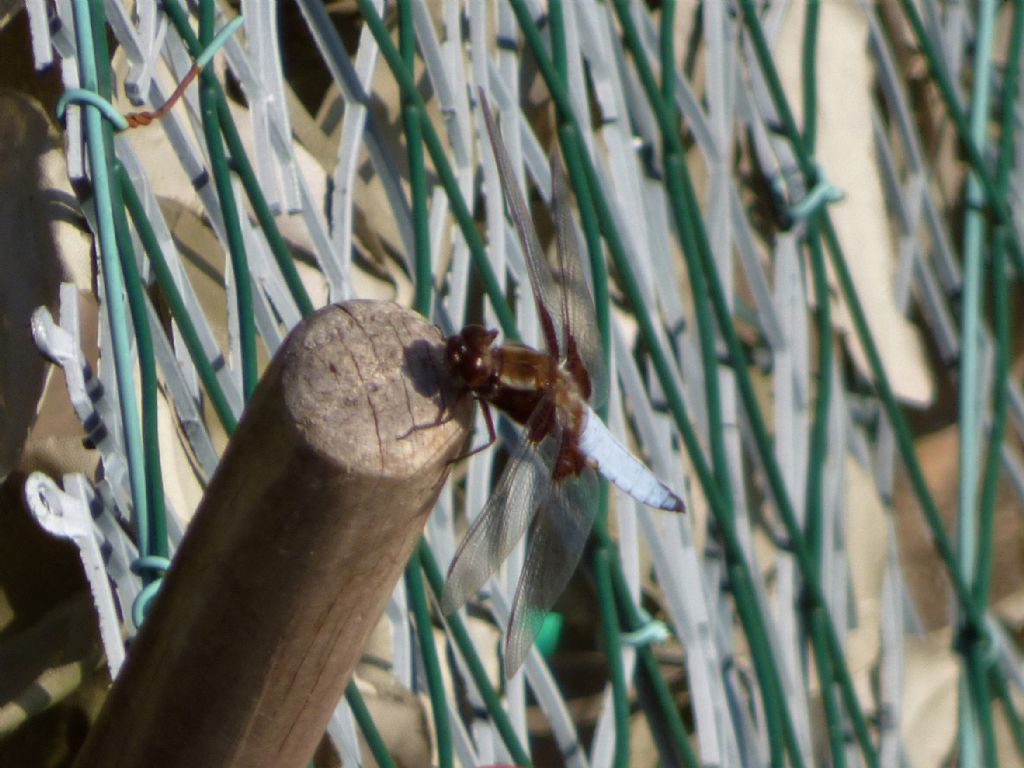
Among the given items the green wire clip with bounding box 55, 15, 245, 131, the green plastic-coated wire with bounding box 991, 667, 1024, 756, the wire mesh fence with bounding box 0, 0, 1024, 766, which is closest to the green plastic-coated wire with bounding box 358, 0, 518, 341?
the wire mesh fence with bounding box 0, 0, 1024, 766

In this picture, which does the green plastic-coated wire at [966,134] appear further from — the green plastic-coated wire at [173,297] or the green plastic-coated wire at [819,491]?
the green plastic-coated wire at [173,297]

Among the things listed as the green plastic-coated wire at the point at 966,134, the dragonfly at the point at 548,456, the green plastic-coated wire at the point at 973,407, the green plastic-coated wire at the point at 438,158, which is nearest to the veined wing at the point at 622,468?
the dragonfly at the point at 548,456

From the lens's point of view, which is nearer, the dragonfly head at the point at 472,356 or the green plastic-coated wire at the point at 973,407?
the dragonfly head at the point at 472,356

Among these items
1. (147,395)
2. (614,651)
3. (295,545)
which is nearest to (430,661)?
(614,651)

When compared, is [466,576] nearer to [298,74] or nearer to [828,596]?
[828,596]

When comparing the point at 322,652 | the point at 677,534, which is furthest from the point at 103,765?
the point at 677,534

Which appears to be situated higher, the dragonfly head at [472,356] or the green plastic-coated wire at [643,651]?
the dragonfly head at [472,356]

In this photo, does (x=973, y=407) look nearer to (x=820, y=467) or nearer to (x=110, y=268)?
(x=820, y=467)
